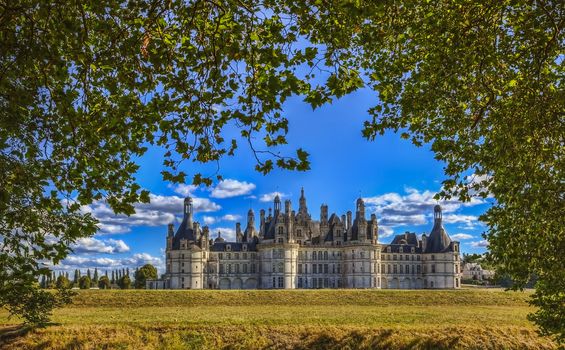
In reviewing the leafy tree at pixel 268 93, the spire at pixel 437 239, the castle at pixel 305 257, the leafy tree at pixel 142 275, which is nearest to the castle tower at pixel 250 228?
the castle at pixel 305 257

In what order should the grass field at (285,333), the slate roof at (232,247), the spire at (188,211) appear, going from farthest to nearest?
1. the slate roof at (232,247)
2. the spire at (188,211)
3. the grass field at (285,333)

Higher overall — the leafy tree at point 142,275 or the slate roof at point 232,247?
the slate roof at point 232,247

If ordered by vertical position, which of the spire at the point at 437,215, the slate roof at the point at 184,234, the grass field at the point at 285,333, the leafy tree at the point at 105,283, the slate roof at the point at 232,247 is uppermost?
the spire at the point at 437,215

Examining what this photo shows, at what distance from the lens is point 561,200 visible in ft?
33.9

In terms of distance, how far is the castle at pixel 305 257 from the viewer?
71000mm

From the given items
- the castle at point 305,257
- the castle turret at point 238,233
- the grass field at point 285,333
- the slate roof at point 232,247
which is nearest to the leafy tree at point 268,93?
the grass field at point 285,333

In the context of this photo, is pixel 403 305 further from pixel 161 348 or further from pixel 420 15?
pixel 420 15

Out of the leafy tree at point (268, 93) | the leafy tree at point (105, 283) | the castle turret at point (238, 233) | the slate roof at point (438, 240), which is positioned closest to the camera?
the leafy tree at point (268, 93)

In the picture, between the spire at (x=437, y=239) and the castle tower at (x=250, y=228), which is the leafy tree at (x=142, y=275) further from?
the spire at (x=437, y=239)

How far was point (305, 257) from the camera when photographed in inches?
2916

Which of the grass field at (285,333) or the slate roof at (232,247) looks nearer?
the grass field at (285,333)

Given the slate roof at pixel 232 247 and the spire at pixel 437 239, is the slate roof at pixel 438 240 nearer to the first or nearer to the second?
the spire at pixel 437 239

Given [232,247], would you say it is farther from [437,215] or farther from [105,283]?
[437,215]

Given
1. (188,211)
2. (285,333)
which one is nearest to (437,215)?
(188,211)
